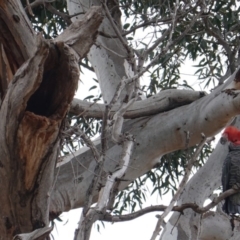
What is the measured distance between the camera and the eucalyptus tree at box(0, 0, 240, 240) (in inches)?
62.2

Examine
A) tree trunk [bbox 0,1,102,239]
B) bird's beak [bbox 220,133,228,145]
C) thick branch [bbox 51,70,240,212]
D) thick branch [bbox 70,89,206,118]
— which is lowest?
tree trunk [bbox 0,1,102,239]

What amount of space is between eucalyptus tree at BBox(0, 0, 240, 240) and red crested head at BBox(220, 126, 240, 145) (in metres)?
0.09

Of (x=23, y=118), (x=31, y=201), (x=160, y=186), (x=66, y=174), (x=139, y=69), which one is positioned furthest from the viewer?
(x=160, y=186)

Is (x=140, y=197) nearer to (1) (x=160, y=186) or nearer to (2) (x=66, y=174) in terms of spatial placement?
(1) (x=160, y=186)

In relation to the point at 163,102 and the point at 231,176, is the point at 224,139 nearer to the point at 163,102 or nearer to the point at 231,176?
the point at 231,176

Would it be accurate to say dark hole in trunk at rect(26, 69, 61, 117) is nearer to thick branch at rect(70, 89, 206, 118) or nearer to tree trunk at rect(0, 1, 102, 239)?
tree trunk at rect(0, 1, 102, 239)

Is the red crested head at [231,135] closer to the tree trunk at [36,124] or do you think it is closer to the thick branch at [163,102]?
the thick branch at [163,102]

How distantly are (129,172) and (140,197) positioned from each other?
191 centimetres

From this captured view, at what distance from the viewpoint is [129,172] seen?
2.94 meters

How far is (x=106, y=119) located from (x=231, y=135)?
1.91 m

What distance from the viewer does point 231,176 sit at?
339cm

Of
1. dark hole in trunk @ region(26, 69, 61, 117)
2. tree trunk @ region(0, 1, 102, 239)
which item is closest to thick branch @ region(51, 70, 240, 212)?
tree trunk @ region(0, 1, 102, 239)

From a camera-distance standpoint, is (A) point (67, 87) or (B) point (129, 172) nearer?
(A) point (67, 87)

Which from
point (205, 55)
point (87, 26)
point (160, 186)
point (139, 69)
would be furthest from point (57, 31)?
point (87, 26)
